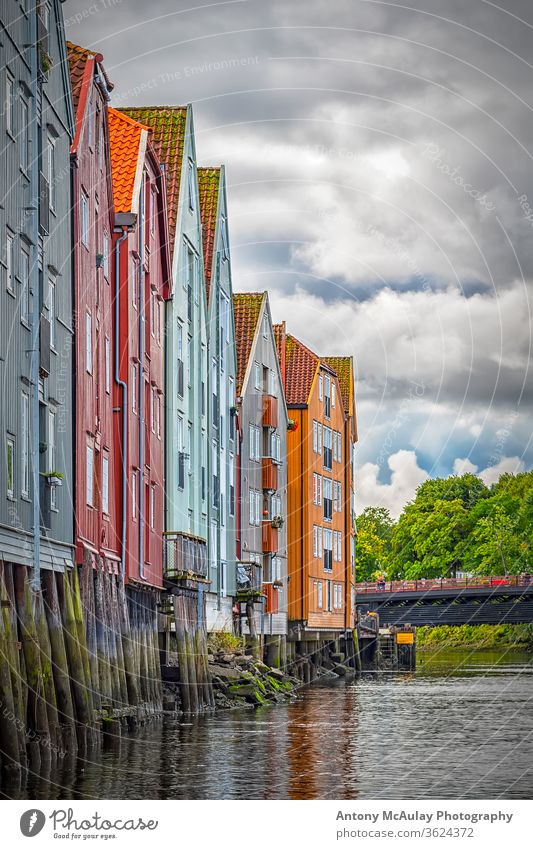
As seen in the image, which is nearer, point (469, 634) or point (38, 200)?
point (38, 200)

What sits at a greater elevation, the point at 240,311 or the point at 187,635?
the point at 240,311

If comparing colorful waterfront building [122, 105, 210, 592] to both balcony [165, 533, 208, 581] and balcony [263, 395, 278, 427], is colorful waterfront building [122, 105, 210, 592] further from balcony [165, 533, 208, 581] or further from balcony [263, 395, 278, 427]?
balcony [263, 395, 278, 427]

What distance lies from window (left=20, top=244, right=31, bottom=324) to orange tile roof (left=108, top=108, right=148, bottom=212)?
492 inches

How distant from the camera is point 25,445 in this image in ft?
112

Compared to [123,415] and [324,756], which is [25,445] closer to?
[324,756]

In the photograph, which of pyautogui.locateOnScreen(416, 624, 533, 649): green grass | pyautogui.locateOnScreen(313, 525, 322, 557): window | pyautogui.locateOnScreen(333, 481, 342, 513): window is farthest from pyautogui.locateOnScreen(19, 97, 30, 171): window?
pyautogui.locateOnScreen(416, 624, 533, 649): green grass

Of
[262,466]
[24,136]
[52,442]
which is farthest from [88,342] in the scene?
[262,466]

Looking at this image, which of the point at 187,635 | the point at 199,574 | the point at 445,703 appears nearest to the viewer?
the point at 187,635

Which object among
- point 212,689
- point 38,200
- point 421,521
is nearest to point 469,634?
point 421,521

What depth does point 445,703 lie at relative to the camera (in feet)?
196

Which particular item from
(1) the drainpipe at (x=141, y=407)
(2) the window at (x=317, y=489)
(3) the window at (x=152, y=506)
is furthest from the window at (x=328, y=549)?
(1) the drainpipe at (x=141, y=407)

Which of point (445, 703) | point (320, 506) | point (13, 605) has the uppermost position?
point (320, 506)
